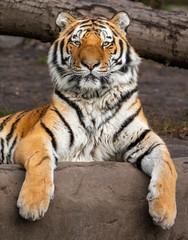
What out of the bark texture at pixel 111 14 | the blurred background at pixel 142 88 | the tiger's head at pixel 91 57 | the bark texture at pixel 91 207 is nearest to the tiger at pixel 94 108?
the tiger's head at pixel 91 57

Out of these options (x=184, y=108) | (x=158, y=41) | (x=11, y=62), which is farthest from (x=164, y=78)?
(x=158, y=41)

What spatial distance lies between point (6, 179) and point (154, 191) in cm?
86

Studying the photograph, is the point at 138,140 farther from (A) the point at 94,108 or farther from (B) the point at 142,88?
(B) the point at 142,88

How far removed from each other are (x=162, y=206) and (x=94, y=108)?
99 cm

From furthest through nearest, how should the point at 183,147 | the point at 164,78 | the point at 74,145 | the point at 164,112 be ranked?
the point at 164,78, the point at 164,112, the point at 183,147, the point at 74,145

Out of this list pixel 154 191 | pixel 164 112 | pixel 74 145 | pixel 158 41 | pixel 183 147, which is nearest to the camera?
pixel 154 191

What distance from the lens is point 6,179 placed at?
8.80ft

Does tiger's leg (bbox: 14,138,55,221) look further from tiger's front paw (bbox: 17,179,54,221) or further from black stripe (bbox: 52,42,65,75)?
black stripe (bbox: 52,42,65,75)

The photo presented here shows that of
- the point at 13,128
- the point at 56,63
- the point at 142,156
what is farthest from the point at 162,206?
the point at 13,128

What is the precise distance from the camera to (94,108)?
3.30 m

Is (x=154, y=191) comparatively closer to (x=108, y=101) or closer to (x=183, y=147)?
(x=108, y=101)

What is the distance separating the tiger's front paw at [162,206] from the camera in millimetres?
2584

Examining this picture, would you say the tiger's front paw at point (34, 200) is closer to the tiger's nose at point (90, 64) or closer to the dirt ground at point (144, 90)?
the tiger's nose at point (90, 64)

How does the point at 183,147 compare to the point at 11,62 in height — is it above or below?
above
